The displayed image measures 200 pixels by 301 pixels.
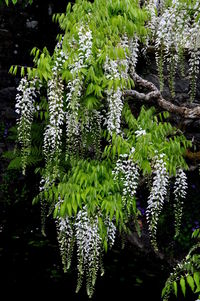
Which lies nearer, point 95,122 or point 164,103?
point 95,122

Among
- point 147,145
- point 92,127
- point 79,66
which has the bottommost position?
point 147,145

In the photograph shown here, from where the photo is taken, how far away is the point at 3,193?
23.0 feet

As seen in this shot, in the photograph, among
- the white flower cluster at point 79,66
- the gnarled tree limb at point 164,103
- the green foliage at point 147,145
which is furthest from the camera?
the gnarled tree limb at point 164,103

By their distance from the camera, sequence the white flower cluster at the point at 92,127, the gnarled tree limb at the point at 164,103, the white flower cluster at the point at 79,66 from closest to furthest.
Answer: the white flower cluster at the point at 79,66 < the white flower cluster at the point at 92,127 < the gnarled tree limb at the point at 164,103

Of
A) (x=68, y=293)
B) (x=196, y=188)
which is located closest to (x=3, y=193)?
(x=68, y=293)

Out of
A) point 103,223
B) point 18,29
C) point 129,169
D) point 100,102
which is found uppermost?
point 18,29

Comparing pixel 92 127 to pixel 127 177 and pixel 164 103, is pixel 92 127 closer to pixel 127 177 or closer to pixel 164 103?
pixel 127 177

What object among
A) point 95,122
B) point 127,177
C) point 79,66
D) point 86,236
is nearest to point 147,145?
point 127,177

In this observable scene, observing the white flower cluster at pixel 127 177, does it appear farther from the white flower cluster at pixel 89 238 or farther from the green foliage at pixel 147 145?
the white flower cluster at pixel 89 238

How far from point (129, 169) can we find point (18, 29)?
4.78 metres

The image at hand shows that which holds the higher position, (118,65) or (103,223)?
(118,65)

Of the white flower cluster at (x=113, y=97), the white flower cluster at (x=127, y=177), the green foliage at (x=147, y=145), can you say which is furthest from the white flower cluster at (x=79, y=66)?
the white flower cluster at (x=127, y=177)

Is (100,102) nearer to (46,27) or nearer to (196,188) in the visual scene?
(196,188)

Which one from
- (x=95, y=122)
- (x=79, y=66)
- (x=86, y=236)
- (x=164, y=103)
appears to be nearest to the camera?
(x=79, y=66)
